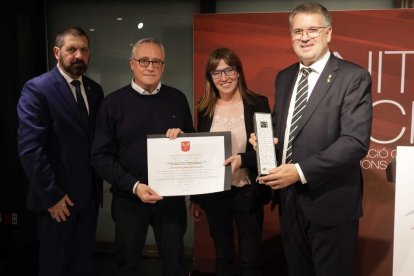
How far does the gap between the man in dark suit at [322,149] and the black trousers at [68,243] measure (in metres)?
1.16

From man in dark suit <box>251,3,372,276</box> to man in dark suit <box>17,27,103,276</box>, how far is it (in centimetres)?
109

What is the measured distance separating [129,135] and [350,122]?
1155mm

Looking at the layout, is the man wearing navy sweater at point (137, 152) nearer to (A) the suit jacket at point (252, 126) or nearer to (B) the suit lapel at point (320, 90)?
(A) the suit jacket at point (252, 126)

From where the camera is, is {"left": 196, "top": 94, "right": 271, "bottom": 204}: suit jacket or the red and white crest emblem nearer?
the red and white crest emblem

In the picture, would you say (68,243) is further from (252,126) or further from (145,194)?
(252,126)

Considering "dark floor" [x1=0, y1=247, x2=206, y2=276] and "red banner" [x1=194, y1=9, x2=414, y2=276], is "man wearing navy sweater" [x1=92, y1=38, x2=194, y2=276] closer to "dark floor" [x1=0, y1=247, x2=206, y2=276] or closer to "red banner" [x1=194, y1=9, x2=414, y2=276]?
"red banner" [x1=194, y1=9, x2=414, y2=276]

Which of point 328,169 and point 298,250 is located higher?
point 328,169

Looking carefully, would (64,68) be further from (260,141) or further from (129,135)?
(260,141)

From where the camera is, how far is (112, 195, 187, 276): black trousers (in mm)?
2363

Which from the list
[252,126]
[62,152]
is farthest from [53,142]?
[252,126]

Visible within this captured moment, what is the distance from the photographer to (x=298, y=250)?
220 cm

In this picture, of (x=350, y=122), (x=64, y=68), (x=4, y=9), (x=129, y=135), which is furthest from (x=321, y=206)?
(x=4, y=9)

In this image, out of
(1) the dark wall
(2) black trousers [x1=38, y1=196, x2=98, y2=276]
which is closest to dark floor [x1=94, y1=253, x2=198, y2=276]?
(1) the dark wall

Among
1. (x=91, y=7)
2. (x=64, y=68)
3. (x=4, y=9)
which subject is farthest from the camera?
(x=91, y=7)
